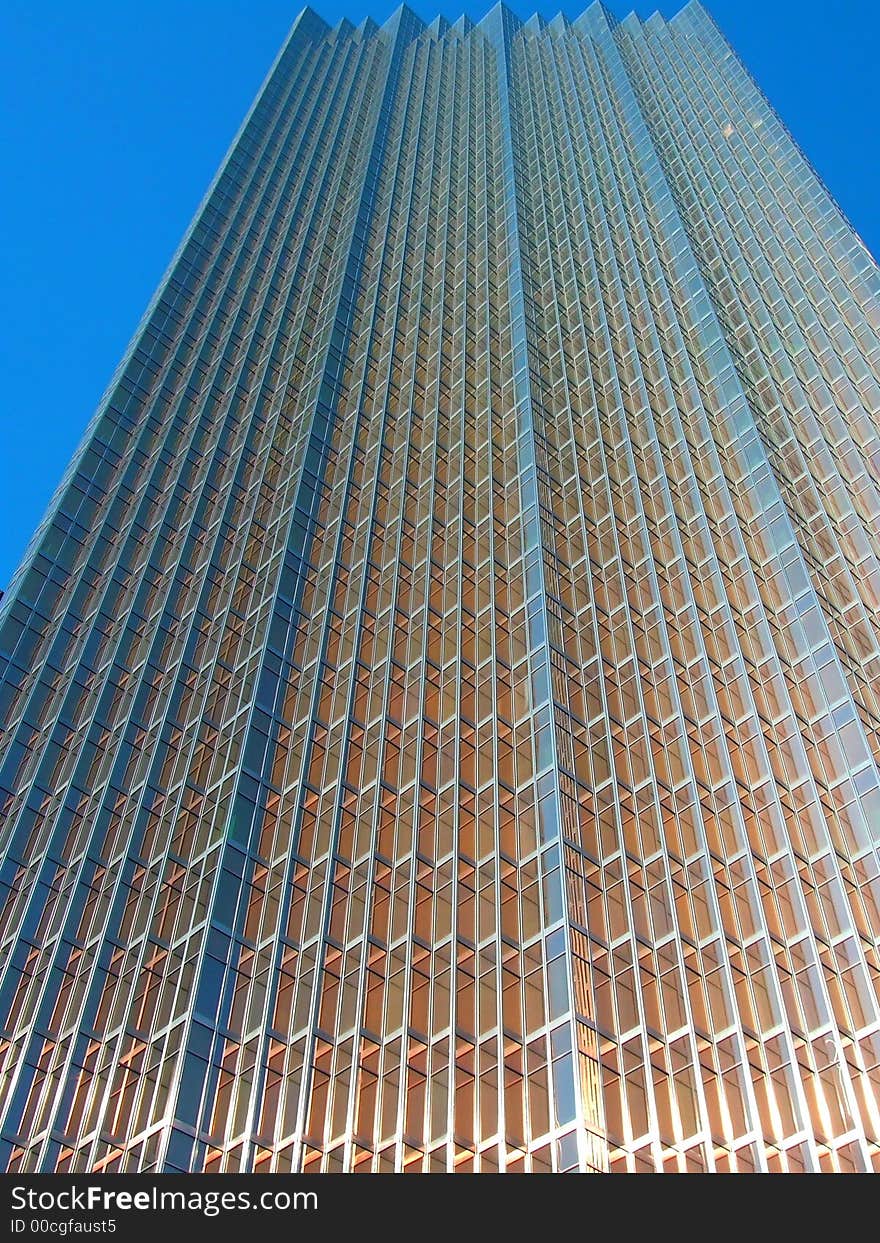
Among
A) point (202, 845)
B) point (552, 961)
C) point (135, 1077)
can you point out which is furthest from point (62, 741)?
point (552, 961)

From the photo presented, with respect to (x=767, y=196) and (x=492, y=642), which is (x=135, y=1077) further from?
(x=767, y=196)

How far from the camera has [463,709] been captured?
50531 millimetres

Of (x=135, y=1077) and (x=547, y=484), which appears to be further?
(x=547, y=484)

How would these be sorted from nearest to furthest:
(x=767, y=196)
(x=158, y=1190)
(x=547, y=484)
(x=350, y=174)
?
(x=158, y=1190) → (x=547, y=484) → (x=767, y=196) → (x=350, y=174)

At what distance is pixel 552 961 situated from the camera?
127ft

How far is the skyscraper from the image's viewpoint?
38.4 metres

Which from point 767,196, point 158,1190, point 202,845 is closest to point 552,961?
point 202,845

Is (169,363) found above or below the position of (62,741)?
above

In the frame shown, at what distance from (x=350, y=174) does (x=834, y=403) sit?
4510 cm

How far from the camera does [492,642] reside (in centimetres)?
5309

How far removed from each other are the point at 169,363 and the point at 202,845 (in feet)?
122

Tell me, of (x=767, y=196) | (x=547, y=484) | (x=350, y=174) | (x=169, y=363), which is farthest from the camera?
(x=350, y=174)

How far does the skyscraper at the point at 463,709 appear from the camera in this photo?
38375 mm

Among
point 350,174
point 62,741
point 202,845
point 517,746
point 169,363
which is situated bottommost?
point 202,845
